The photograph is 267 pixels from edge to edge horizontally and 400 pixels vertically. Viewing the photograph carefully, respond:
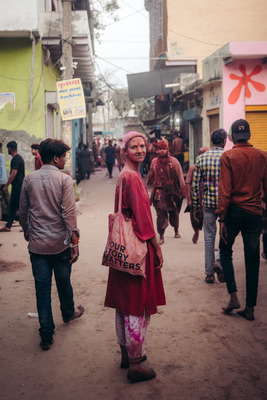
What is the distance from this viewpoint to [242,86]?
14.6 meters

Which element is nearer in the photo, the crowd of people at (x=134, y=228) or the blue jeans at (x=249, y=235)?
the crowd of people at (x=134, y=228)

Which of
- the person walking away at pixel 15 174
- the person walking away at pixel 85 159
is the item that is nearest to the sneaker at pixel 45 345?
the person walking away at pixel 15 174

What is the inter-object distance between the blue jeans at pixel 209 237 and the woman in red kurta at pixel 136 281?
7.85 ft

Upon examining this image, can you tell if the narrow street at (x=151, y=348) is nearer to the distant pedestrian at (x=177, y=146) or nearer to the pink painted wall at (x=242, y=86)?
the pink painted wall at (x=242, y=86)

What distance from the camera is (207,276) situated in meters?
5.83

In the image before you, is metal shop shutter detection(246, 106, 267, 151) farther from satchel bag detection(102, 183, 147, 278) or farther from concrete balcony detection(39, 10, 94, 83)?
satchel bag detection(102, 183, 147, 278)

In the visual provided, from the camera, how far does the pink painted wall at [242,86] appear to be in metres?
14.6

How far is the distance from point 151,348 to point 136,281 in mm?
857

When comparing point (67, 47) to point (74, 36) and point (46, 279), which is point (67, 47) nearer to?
point (74, 36)

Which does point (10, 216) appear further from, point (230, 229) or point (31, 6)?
point (230, 229)

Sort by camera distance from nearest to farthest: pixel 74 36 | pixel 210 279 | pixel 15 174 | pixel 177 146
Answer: pixel 210 279 < pixel 15 174 < pixel 74 36 < pixel 177 146

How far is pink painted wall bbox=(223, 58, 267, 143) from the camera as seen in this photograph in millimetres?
14578

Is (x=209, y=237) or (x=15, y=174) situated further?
(x=15, y=174)

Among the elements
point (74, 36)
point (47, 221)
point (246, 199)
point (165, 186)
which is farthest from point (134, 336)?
point (74, 36)
